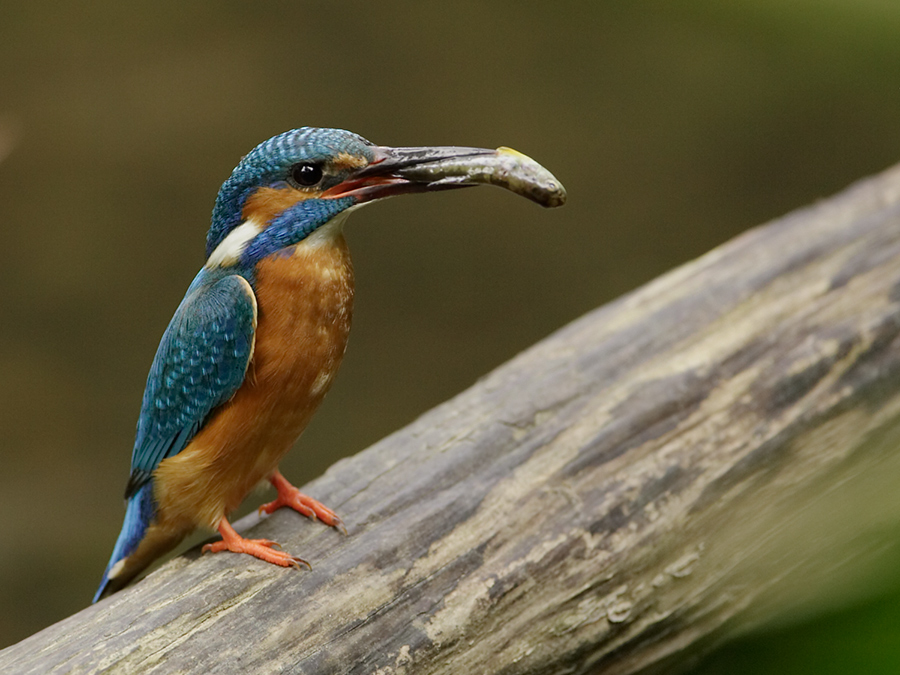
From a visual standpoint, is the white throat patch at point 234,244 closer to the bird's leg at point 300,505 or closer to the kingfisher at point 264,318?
the kingfisher at point 264,318

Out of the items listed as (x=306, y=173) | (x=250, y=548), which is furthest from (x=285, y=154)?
(x=250, y=548)

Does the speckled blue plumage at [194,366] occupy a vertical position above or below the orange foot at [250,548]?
above

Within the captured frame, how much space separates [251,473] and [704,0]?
10.2 feet

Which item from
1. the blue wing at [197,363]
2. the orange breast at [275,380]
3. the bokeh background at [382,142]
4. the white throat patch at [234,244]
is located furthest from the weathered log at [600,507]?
the bokeh background at [382,142]

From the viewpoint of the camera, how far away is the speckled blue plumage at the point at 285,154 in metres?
1.59

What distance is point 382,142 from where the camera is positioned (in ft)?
14.1

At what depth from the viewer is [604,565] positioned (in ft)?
6.21

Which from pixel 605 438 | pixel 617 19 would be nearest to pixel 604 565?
pixel 605 438

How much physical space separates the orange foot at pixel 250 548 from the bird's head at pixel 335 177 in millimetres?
Result: 619

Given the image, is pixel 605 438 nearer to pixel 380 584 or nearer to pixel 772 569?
pixel 772 569

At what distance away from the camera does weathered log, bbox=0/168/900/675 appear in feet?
5.44

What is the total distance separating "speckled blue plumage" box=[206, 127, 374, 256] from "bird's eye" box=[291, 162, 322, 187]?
0.01 m

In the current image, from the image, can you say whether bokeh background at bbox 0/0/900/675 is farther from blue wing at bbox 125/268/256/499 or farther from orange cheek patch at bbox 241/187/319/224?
orange cheek patch at bbox 241/187/319/224

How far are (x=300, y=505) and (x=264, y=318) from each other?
50 cm
